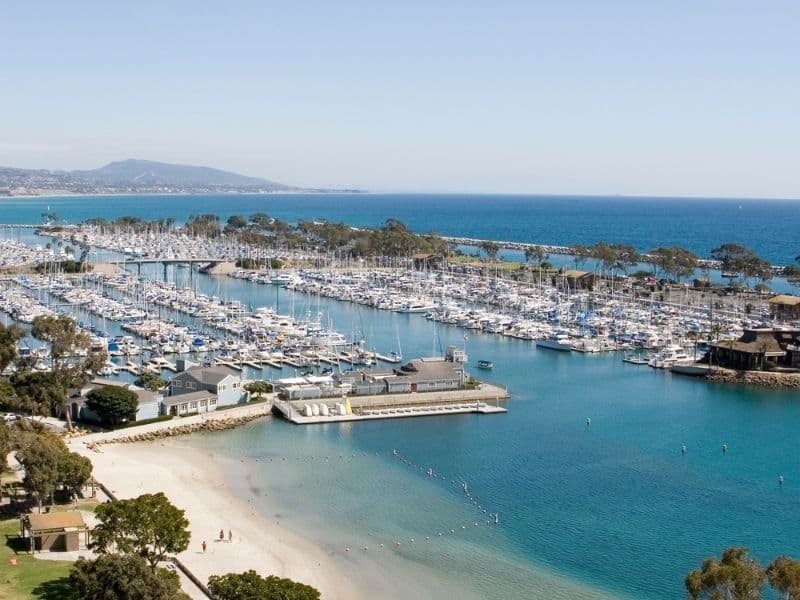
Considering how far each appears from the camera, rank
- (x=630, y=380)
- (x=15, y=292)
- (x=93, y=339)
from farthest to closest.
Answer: (x=15, y=292) → (x=93, y=339) → (x=630, y=380)

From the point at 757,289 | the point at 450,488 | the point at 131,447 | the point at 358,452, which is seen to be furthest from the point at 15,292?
the point at 757,289

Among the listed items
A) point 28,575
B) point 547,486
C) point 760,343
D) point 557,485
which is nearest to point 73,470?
point 28,575

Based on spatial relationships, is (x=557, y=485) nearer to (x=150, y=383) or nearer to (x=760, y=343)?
(x=150, y=383)

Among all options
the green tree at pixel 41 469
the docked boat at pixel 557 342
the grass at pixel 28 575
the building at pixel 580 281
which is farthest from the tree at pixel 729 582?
the building at pixel 580 281

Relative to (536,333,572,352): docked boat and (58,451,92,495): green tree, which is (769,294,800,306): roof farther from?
(58,451,92,495): green tree

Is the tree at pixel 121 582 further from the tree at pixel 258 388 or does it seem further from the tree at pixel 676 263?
the tree at pixel 676 263

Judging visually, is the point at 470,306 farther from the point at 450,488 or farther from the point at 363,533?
the point at 363,533

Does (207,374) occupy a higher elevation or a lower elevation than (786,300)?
lower
